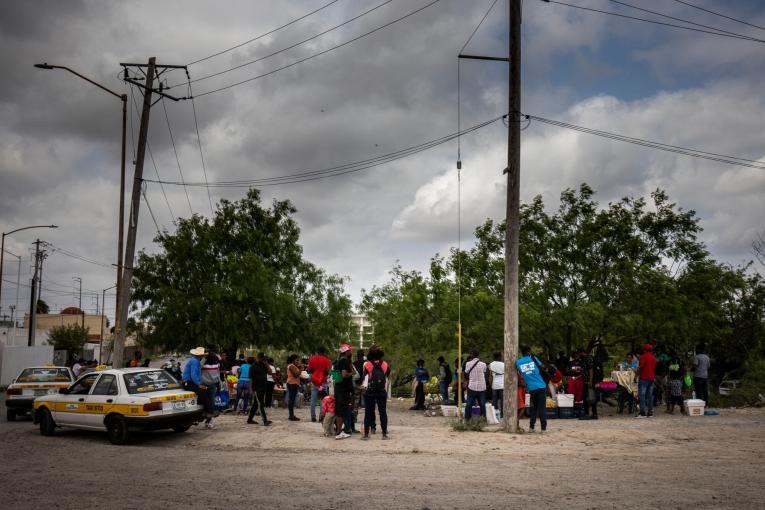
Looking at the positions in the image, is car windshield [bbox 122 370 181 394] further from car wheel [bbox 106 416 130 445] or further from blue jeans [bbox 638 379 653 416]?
blue jeans [bbox 638 379 653 416]

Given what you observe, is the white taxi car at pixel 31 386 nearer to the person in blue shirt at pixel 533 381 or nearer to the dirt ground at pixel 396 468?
the dirt ground at pixel 396 468

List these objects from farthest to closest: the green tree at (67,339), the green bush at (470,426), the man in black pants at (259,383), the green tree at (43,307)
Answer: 1. the green tree at (43,307)
2. the green tree at (67,339)
3. the man in black pants at (259,383)
4. the green bush at (470,426)

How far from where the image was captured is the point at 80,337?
70.2m

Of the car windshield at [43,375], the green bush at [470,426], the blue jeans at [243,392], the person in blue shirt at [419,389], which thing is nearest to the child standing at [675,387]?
the green bush at [470,426]

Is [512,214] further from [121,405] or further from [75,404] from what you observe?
[75,404]

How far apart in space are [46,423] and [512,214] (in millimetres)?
11397

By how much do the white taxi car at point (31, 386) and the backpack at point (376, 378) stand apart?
9.08 meters

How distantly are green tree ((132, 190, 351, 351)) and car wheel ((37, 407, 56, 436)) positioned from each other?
1445cm

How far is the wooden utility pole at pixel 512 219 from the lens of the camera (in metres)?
14.4

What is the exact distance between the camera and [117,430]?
1329cm

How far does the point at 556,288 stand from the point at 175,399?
13.4 metres

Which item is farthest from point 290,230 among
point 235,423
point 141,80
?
point 235,423

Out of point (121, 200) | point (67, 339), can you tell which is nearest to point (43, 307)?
point (67, 339)

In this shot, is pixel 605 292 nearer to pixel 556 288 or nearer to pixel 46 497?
pixel 556 288
